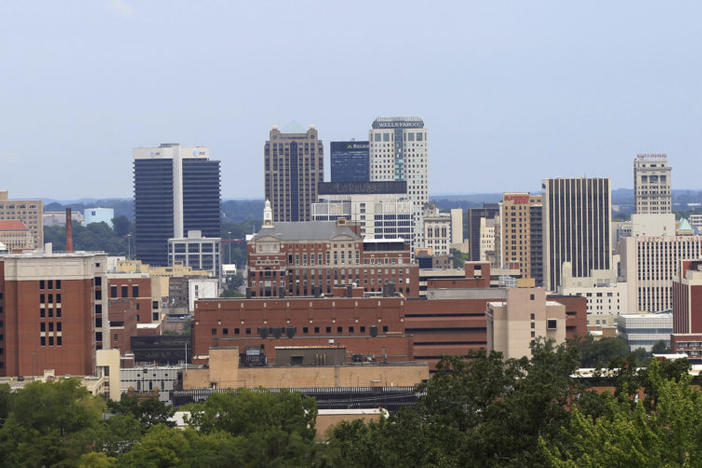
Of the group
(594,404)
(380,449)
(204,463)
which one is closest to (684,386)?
(594,404)

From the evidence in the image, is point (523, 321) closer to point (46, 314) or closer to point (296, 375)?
point (296, 375)

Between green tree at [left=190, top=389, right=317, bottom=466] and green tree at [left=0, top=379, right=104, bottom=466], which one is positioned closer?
green tree at [left=190, top=389, right=317, bottom=466]

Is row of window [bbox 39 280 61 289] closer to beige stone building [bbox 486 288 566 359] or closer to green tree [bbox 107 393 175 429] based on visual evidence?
green tree [bbox 107 393 175 429]

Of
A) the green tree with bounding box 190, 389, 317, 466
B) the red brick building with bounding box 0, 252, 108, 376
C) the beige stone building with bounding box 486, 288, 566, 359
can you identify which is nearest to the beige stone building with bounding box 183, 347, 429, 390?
the red brick building with bounding box 0, 252, 108, 376

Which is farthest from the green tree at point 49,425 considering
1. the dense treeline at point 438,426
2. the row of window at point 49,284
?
the row of window at point 49,284

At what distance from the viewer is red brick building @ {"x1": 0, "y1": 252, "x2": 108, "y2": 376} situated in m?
176

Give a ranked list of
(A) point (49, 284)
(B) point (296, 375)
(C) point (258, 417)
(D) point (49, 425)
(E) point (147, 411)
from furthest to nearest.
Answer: (A) point (49, 284)
(B) point (296, 375)
(E) point (147, 411)
(D) point (49, 425)
(C) point (258, 417)

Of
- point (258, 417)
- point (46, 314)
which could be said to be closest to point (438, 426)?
point (258, 417)

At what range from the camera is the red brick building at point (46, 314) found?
176 metres

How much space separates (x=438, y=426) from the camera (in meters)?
87.0

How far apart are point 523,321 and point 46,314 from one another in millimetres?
50810

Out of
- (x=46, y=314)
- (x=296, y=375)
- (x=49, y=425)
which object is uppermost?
(x=46, y=314)

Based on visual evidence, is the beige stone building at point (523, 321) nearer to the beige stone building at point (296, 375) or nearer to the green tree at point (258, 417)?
the beige stone building at point (296, 375)

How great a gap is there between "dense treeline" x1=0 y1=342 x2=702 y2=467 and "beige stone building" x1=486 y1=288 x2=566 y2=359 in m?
53.2
